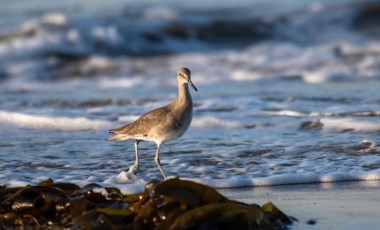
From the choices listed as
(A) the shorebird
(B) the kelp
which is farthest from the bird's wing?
(B) the kelp

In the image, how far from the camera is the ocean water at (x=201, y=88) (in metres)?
7.12

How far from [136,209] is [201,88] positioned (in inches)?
315

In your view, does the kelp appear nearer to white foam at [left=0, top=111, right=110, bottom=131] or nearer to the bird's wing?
the bird's wing

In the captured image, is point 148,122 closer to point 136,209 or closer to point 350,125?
point 136,209

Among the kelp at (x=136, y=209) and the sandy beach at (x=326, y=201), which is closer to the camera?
the kelp at (x=136, y=209)

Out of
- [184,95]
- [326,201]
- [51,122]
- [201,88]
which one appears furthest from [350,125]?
[201,88]

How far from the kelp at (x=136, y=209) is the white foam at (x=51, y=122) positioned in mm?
3714

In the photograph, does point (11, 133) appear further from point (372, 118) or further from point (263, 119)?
point (372, 118)

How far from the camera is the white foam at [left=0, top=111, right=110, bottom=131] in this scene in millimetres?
9344

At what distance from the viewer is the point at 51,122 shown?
9578 millimetres

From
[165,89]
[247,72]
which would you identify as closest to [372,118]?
[165,89]

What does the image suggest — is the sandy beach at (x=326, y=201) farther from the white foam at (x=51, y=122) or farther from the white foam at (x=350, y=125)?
the white foam at (x=51, y=122)

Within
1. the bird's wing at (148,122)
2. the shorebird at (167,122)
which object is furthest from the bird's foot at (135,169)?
the bird's wing at (148,122)

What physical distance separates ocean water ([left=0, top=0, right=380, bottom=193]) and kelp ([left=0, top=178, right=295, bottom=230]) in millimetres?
1036
